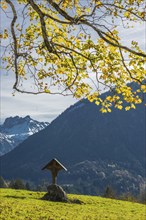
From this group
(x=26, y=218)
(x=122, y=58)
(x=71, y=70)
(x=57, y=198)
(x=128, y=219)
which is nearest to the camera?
(x=122, y=58)

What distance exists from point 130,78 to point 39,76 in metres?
5.04

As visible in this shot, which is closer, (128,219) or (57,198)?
(128,219)

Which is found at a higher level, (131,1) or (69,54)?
(131,1)

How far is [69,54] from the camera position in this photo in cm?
1798

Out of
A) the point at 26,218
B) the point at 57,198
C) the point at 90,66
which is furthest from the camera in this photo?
the point at 57,198

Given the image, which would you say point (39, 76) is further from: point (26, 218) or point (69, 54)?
point (26, 218)

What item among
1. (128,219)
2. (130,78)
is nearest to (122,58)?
(130,78)

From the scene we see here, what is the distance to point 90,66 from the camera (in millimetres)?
17797

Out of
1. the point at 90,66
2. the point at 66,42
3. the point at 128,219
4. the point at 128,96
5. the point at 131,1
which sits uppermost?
the point at 131,1

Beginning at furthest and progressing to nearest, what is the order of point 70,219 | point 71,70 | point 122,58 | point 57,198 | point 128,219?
point 57,198
point 128,219
point 70,219
point 71,70
point 122,58

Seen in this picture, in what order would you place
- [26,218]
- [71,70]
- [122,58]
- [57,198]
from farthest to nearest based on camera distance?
[57,198] → [26,218] → [71,70] → [122,58]

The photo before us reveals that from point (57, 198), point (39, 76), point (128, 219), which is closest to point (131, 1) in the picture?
point (39, 76)

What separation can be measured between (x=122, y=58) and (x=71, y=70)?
319 centimetres

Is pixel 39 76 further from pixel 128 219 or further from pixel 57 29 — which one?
pixel 128 219
